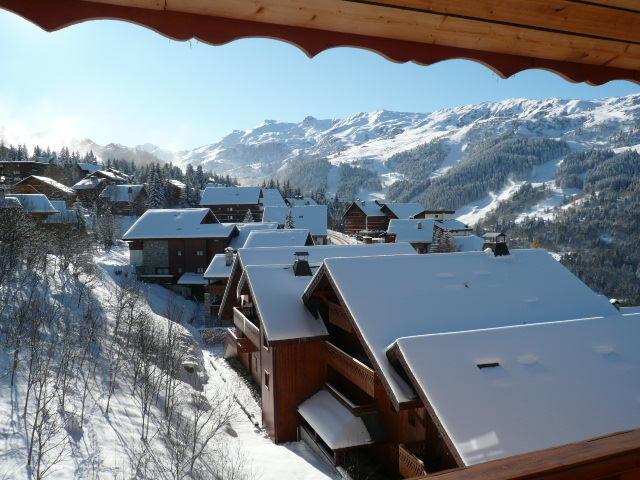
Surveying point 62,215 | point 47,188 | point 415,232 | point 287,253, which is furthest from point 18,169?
point 287,253

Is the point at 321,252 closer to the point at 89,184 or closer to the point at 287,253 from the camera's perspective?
the point at 287,253

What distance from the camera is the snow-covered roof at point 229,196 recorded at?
60713 millimetres

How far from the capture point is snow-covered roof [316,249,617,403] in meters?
9.86

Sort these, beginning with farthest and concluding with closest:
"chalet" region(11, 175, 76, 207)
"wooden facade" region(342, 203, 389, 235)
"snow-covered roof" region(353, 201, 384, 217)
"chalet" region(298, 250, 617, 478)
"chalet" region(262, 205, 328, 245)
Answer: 1. "snow-covered roof" region(353, 201, 384, 217)
2. "wooden facade" region(342, 203, 389, 235)
3. "chalet" region(11, 175, 76, 207)
4. "chalet" region(262, 205, 328, 245)
5. "chalet" region(298, 250, 617, 478)

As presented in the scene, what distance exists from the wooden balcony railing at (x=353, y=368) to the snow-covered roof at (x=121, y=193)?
172 ft

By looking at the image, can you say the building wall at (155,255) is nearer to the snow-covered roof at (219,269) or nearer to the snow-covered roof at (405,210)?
the snow-covered roof at (219,269)

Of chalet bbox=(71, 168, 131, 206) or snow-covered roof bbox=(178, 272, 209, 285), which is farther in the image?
chalet bbox=(71, 168, 131, 206)

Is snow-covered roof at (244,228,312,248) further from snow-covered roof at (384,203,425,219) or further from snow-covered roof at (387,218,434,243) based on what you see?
snow-covered roof at (384,203,425,219)

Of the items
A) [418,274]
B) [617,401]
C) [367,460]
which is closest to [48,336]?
[367,460]

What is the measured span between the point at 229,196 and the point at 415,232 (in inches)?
1032

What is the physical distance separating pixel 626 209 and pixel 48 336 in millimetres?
155815

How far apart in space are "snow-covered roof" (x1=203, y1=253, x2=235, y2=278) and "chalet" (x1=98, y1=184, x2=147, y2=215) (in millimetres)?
32907

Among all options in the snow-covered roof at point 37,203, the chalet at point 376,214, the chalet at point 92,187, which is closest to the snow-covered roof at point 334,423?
the snow-covered roof at point 37,203

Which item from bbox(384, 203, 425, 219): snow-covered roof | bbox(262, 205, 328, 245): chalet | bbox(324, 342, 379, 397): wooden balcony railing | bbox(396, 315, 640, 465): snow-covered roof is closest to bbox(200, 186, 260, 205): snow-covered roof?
bbox(262, 205, 328, 245): chalet
